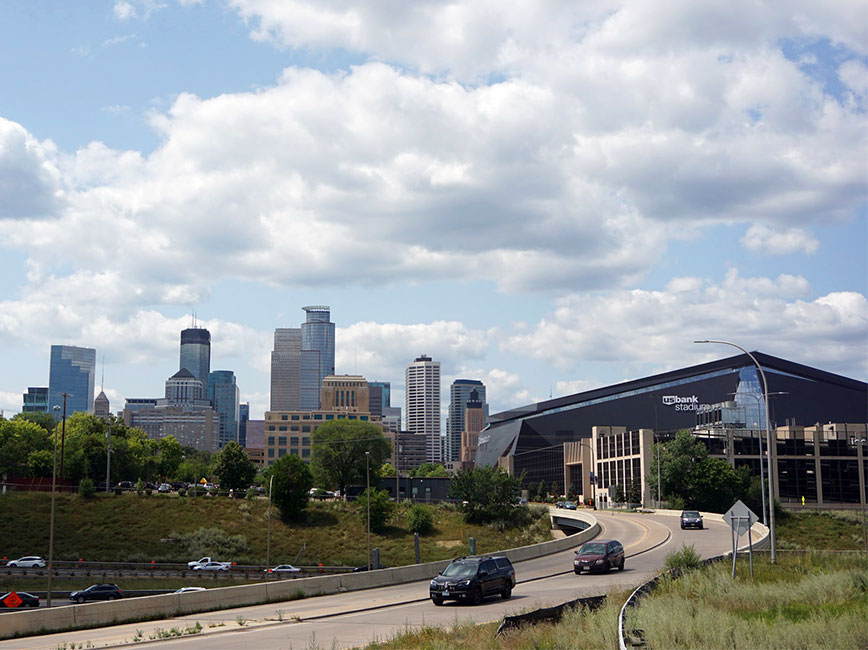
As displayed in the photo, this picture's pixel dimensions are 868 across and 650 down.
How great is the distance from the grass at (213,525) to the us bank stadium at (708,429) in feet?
109

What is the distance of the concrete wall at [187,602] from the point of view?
27.4 metres

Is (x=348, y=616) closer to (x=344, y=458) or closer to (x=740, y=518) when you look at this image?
(x=740, y=518)

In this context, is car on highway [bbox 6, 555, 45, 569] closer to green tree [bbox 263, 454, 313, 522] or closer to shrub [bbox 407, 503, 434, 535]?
green tree [bbox 263, 454, 313, 522]

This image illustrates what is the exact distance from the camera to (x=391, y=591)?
39.0m

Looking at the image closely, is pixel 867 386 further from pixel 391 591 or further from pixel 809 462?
pixel 391 591

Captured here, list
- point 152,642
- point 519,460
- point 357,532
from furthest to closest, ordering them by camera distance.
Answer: point 519,460 → point 357,532 → point 152,642

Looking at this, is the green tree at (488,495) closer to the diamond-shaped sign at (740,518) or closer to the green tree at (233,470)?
the green tree at (233,470)

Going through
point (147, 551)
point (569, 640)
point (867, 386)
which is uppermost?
point (867, 386)

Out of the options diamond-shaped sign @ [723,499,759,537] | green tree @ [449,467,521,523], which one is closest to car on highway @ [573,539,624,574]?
diamond-shaped sign @ [723,499,759,537]

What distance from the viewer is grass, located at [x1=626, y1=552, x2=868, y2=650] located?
623 inches

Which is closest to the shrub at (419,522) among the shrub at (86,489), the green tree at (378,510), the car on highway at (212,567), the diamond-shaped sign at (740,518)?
the green tree at (378,510)

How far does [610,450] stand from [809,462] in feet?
87.8

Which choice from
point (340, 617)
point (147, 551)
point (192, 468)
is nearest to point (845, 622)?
point (340, 617)

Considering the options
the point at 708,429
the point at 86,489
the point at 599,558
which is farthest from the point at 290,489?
the point at 708,429
